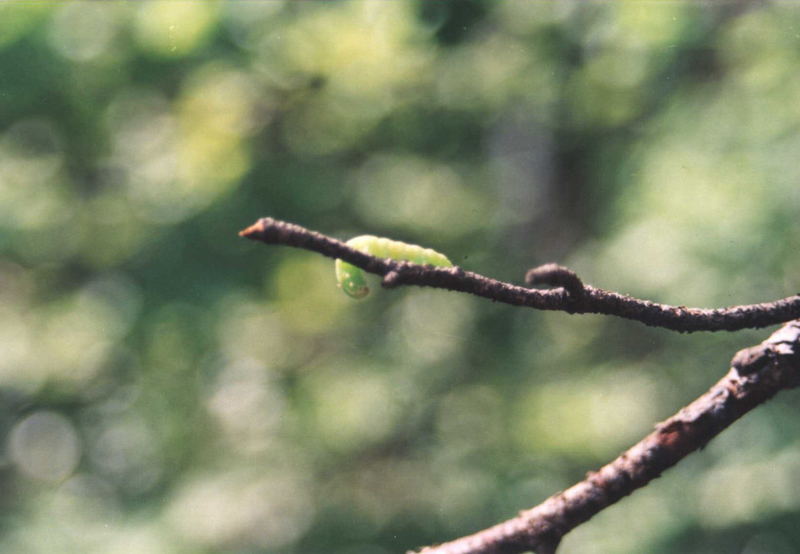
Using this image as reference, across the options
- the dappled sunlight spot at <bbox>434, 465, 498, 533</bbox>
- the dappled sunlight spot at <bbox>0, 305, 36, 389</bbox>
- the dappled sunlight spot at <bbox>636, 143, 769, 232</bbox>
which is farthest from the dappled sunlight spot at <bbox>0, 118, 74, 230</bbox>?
the dappled sunlight spot at <bbox>636, 143, 769, 232</bbox>

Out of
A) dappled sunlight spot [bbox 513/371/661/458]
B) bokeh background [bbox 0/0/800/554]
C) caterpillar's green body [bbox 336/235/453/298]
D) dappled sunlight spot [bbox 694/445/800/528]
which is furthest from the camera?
dappled sunlight spot [bbox 513/371/661/458]

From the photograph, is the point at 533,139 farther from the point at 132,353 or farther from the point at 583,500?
the point at 583,500

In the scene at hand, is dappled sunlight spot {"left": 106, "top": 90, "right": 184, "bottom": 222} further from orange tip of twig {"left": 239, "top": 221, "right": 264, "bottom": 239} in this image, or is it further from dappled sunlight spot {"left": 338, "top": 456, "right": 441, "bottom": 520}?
orange tip of twig {"left": 239, "top": 221, "right": 264, "bottom": 239}

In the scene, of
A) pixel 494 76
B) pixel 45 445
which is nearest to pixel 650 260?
pixel 494 76

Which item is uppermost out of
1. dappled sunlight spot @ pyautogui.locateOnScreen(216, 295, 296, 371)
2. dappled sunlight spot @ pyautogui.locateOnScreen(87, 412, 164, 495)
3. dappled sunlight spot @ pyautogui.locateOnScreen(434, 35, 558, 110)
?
dappled sunlight spot @ pyautogui.locateOnScreen(434, 35, 558, 110)

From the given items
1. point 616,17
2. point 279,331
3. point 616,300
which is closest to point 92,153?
point 279,331
